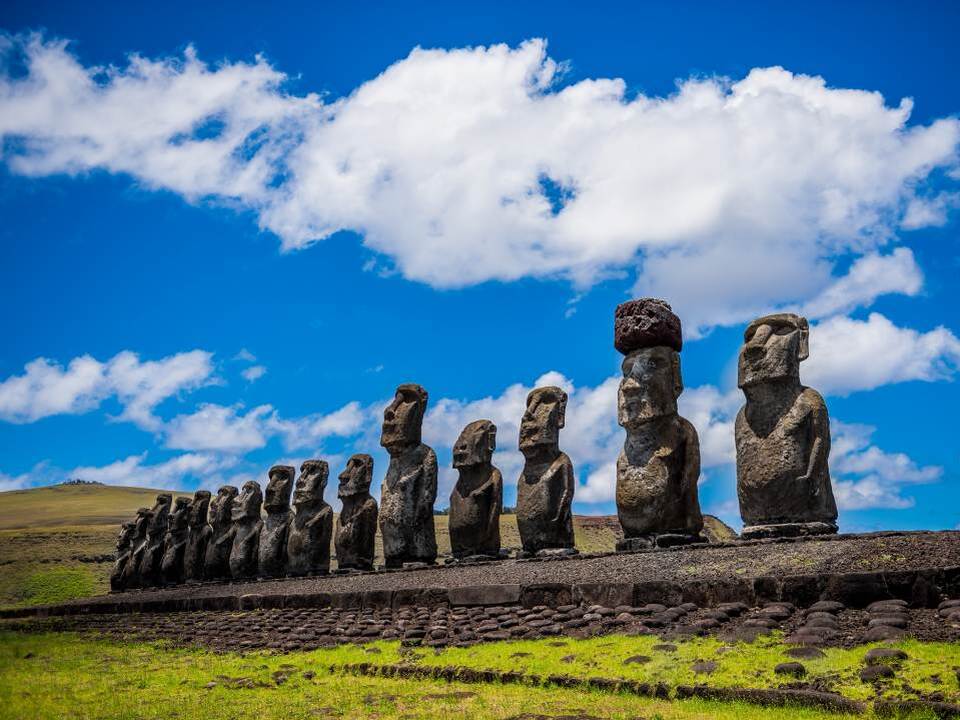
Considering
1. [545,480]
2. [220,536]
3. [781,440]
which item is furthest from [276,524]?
[781,440]

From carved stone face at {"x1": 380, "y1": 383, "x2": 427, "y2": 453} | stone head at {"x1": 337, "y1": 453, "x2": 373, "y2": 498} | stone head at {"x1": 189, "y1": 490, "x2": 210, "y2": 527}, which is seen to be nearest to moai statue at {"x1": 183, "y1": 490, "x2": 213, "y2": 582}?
stone head at {"x1": 189, "y1": 490, "x2": 210, "y2": 527}

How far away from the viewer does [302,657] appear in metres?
11.0

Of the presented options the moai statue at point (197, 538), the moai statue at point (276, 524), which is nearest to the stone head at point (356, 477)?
the moai statue at point (276, 524)

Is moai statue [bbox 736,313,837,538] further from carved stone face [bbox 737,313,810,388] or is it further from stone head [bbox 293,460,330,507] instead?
stone head [bbox 293,460,330,507]

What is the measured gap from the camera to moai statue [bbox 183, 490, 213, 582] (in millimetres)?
26359

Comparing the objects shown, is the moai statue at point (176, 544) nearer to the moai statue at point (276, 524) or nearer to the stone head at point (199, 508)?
the stone head at point (199, 508)

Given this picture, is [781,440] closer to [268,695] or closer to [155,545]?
[268,695]

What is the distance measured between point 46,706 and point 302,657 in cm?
299

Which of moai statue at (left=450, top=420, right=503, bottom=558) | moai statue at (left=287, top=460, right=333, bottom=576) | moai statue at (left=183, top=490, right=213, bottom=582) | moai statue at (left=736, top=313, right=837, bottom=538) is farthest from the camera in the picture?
moai statue at (left=183, top=490, right=213, bottom=582)

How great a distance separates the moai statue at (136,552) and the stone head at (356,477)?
11.5 meters

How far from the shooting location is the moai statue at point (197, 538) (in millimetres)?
26359

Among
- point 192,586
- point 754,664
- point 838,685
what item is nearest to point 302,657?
point 754,664

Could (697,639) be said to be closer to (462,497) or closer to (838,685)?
(838,685)

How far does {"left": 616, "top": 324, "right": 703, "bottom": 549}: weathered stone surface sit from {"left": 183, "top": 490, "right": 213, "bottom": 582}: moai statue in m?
16.2
